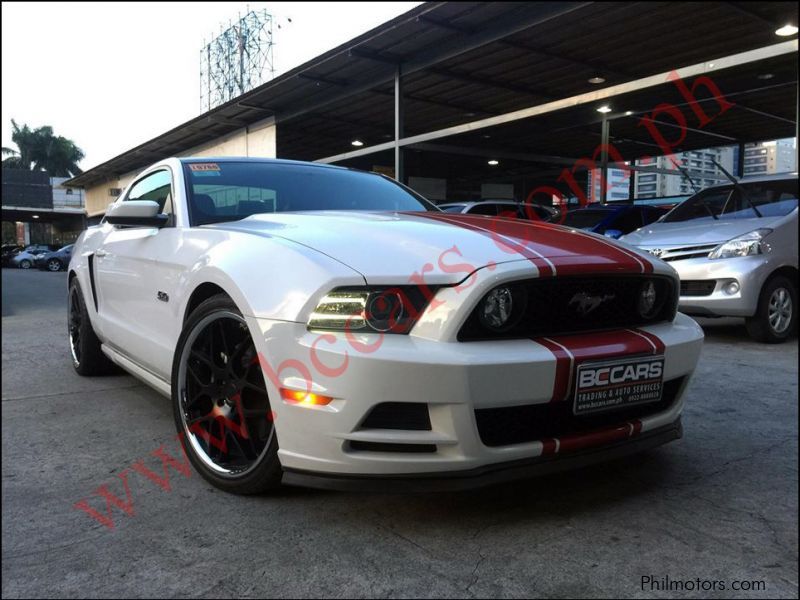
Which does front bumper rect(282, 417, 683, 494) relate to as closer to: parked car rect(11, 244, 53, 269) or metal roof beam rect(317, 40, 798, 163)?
metal roof beam rect(317, 40, 798, 163)

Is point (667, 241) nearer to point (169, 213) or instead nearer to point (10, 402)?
point (169, 213)

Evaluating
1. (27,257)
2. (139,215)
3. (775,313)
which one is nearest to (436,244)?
(139,215)

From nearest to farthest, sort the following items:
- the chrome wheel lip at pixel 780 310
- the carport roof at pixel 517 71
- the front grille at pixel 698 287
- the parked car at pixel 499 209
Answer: the front grille at pixel 698 287
the chrome wheel lip at pixel 780 310
the carport roof at pixel 517 71
the parked car at pixel 499 209

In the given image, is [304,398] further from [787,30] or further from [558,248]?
[787,30]

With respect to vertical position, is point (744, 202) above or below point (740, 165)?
below

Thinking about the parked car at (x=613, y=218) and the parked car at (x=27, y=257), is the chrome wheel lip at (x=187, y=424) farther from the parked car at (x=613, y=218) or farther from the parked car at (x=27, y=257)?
the parked car at (x=27, y=257)

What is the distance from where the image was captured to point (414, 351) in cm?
169

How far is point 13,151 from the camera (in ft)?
188

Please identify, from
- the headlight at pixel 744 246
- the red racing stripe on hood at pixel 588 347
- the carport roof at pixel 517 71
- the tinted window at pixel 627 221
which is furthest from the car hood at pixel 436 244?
the tinted window at pixel 627 221

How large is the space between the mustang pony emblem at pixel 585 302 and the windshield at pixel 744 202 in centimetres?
381

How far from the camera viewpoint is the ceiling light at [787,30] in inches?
359

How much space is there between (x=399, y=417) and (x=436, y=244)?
57 cm

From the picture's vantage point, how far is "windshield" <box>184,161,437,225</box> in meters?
2.84

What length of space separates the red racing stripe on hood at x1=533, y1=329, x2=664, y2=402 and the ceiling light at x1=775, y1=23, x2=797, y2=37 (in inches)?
Answer: 376
